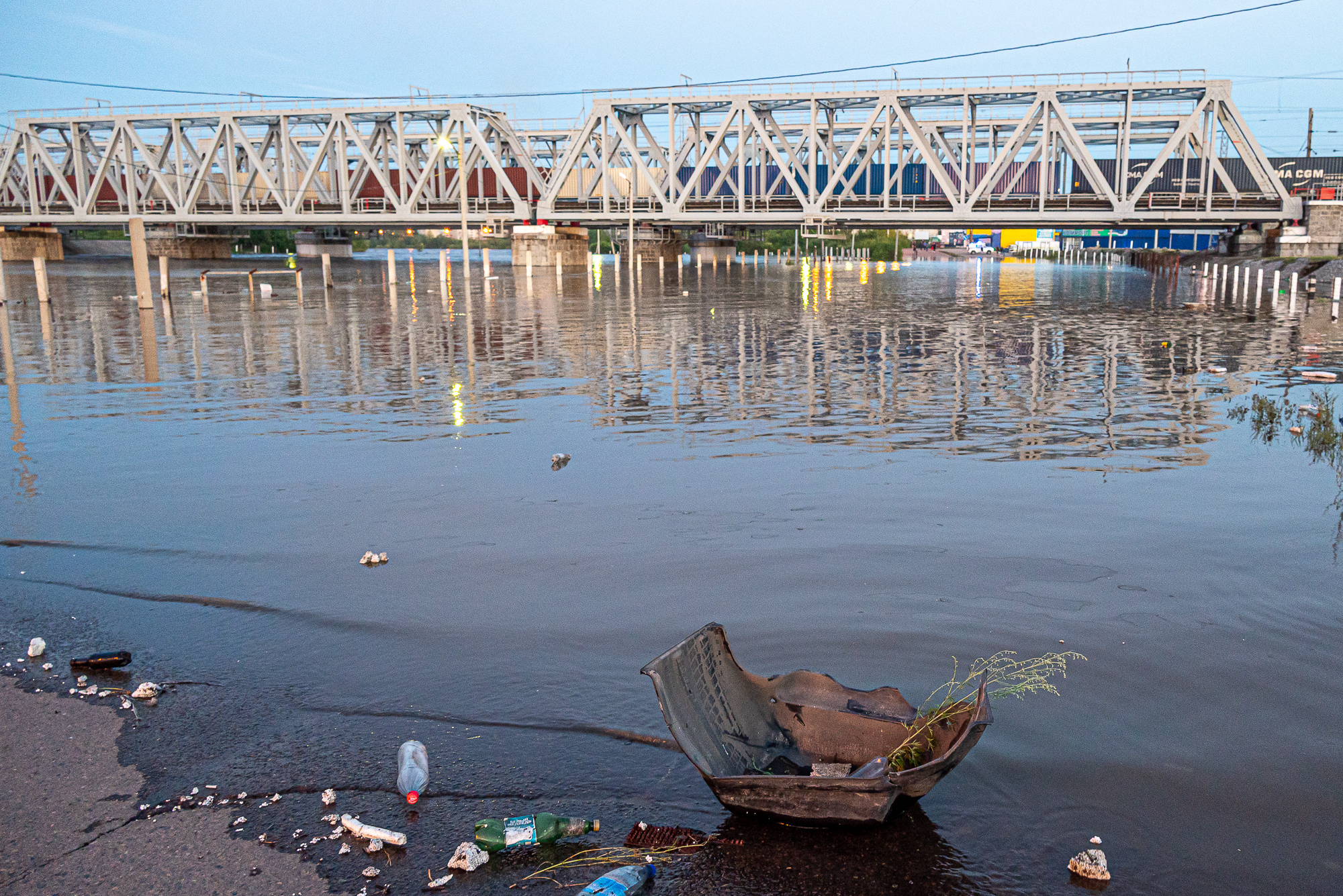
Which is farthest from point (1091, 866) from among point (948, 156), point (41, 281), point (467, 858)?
point (948, 156)

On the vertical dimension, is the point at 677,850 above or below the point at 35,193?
A: below

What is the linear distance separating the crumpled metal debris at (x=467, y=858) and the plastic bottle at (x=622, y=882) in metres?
0.52

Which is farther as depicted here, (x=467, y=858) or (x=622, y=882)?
(x=467, y=858)

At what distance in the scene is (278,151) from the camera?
8931 centimetres

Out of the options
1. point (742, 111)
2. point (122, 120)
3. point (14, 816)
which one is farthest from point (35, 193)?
point (14, 816)

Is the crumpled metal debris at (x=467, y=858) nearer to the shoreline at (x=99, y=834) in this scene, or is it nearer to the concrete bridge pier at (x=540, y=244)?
the shoreline at (x=99, y=834)

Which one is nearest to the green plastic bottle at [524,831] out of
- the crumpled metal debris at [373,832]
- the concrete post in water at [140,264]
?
Result: the crumpled metal debris at [373,832]

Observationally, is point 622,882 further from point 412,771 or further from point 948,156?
point 948,156

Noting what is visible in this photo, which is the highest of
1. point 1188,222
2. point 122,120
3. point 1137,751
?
point 122,120

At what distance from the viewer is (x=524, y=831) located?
15.3 feet

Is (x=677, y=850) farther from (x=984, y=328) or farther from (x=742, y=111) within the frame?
(x=742, y=111)

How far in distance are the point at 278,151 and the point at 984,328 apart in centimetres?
7792

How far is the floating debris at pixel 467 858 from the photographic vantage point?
4.48m

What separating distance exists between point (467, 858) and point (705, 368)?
15915 millimetres
